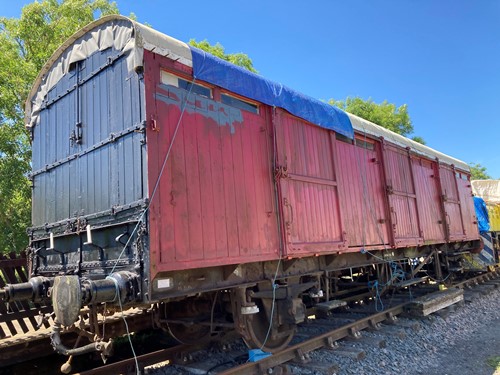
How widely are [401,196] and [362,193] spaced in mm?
1741

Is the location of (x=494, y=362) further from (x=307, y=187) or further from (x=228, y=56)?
(x=228, y=56)

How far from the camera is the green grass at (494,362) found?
18.5 ft

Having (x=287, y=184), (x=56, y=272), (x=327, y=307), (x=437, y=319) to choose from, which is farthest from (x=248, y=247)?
(x=437, y=319)

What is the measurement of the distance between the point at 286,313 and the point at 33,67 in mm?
10183

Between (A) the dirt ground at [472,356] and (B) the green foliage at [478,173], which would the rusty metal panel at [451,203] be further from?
(B) the green foliage at [478,173]

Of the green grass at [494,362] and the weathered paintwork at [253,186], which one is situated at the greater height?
the weathered paintwork at [253,186]

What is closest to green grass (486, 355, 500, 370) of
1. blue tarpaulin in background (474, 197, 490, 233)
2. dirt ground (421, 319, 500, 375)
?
dirt ground (421, 319, 500, 375)

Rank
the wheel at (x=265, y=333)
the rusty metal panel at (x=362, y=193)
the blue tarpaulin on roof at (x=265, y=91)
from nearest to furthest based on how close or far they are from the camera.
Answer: the blue tarpaulin on roof at (x=265, y=91) < the wheel at (x=265, y=333) < the rusty metal panel at (x=362, y=193)

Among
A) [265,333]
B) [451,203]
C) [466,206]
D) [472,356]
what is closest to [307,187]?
[265,333]

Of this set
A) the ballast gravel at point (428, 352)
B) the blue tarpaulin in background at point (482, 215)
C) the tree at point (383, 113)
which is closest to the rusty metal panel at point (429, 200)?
the ballast gravel at point (428, 352)

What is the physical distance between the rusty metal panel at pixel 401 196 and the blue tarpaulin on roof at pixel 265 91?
1.73 meters

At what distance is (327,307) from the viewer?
610 cm

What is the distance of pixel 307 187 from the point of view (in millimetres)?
5848

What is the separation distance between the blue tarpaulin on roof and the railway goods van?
2 cm
